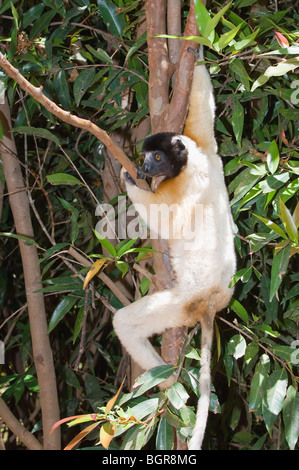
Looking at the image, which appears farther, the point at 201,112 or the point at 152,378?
the point at 201,112

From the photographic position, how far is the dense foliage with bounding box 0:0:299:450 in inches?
74.9

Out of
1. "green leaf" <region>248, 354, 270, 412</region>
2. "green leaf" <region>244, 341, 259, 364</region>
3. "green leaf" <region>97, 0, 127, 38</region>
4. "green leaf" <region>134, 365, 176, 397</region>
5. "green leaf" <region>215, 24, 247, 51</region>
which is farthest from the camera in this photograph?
"green leaf" <region>97, 0, 127, 38</region>

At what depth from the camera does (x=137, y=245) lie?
292 centimetres

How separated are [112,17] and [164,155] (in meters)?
0.76

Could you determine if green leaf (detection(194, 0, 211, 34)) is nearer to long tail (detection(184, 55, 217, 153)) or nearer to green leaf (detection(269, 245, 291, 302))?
long tail (detection(184, 55, 217, 153))

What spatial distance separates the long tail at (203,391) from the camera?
1728 millimetres

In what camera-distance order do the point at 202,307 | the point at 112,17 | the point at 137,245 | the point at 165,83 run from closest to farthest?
the point at 165,83 < the point at 202,307 < the point at 112,17 < the point at 137,245

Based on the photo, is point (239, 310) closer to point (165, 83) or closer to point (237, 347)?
point (237, 347)

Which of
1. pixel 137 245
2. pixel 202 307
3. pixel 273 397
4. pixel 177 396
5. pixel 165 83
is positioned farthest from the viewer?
pixel 137 245

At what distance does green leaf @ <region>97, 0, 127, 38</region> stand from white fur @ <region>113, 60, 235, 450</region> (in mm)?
474

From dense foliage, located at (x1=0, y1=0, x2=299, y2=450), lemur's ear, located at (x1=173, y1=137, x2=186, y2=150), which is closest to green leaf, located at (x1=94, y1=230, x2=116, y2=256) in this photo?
dense foliage, located at (x1=0, y1=0, x2=299, y2=450)

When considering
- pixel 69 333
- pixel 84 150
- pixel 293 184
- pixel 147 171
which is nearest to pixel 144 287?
pixel 147 171

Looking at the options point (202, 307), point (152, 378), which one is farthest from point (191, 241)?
point (152, 378)

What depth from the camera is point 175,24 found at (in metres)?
2.21
